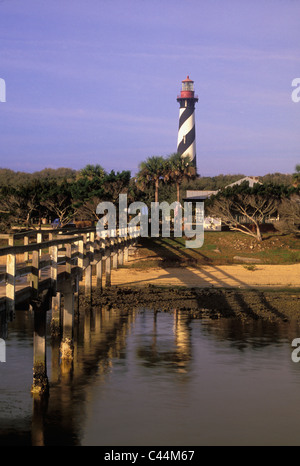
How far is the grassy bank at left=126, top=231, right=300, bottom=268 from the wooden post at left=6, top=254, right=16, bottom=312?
32744 millimetres

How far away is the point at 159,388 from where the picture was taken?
17125 mm

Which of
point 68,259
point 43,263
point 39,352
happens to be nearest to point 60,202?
point 68,259

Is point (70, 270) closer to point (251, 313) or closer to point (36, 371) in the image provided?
point (36, 371)

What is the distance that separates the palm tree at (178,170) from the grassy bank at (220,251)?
66.1 ft

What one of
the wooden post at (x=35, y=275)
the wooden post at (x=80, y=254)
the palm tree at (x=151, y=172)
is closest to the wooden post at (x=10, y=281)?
the wooden post at (x=35, y=275)

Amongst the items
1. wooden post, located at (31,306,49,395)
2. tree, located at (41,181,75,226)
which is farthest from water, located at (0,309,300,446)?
tree, located at (41,181,75,226)

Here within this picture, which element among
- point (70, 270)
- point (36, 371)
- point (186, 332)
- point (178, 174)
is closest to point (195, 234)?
point (178, 174)

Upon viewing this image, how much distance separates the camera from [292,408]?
1573 centimetres

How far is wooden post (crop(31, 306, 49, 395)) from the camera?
1545cm

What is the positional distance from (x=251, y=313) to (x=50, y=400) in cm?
1398

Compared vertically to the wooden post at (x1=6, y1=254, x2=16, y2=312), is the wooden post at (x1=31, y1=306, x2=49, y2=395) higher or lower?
lower
